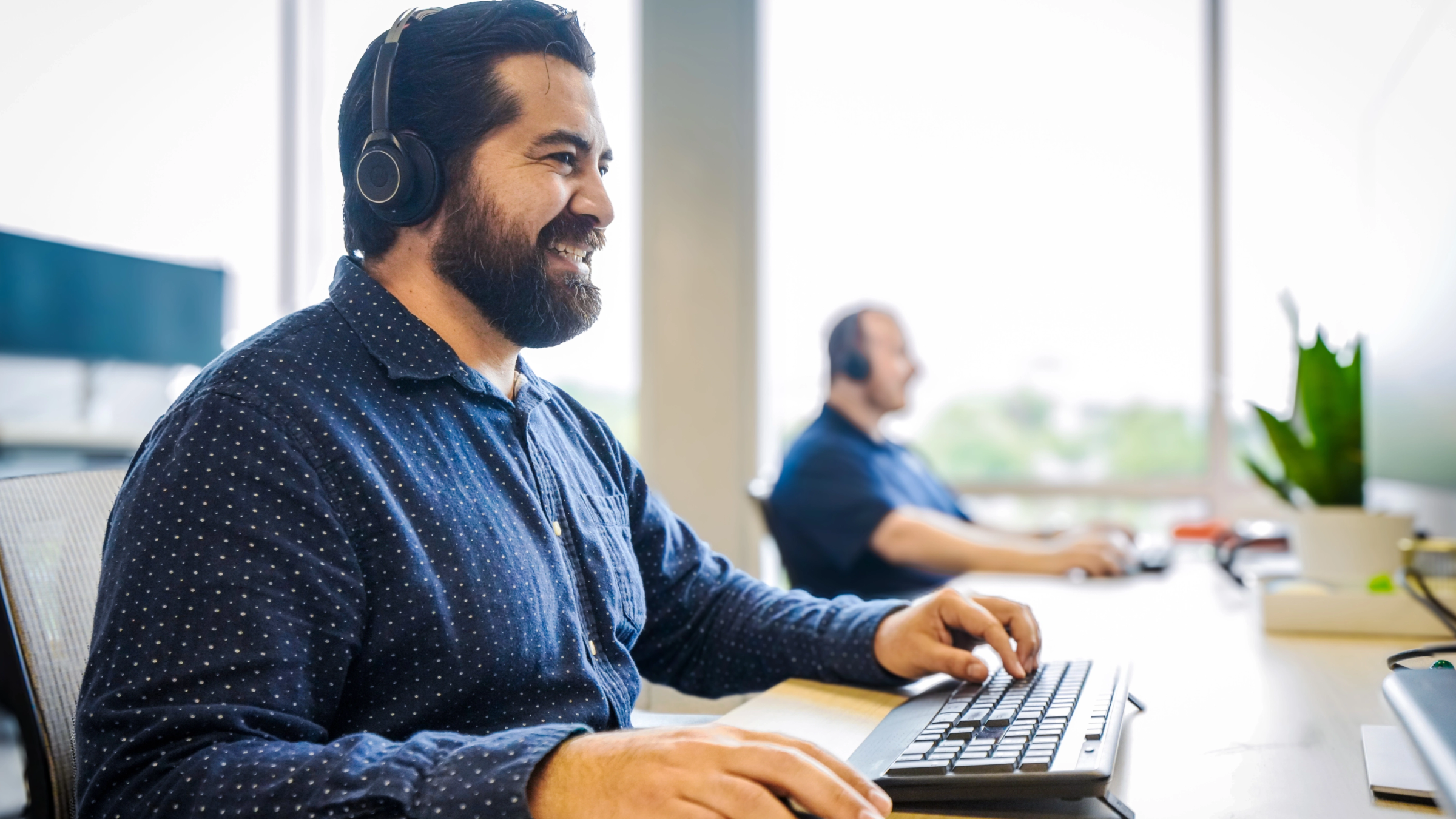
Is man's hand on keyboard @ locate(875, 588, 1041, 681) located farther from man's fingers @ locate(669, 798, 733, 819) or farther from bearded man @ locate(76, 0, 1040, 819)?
man's fingers @ locate(669, 798, 733, 819)

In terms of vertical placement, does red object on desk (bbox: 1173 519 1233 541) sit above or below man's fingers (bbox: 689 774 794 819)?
below

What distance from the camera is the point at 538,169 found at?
1.02 metres

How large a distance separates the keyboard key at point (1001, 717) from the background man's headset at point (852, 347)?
173cm

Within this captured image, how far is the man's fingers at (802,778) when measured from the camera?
550 millimetres

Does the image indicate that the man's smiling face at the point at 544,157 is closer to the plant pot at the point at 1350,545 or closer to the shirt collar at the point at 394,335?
the shirt collar at the point at 394,335

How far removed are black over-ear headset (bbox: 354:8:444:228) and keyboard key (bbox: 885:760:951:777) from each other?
2.12 ft

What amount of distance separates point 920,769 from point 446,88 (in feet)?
2.41

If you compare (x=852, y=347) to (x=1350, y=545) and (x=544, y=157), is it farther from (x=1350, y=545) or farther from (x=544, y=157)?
(x=544, y=157)

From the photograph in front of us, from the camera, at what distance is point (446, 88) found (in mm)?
1001

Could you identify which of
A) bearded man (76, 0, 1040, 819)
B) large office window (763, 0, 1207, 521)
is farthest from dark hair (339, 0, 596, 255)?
large office window (763, 0, 1207, 521)

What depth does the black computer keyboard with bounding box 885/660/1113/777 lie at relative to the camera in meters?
0.66

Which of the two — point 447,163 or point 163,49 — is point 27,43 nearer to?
point 163,49

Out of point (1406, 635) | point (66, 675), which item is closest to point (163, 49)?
point (66, 675)

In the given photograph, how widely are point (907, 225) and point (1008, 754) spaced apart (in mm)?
2918
